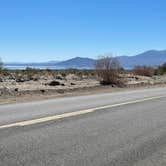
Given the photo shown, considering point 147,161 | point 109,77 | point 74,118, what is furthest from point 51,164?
point 109,77

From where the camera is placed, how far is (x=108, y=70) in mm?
36750

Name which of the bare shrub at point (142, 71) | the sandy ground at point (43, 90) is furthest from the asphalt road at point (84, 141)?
the bare shrub at point (142, 71)

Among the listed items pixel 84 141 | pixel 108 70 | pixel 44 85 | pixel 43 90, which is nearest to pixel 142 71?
pixel 108 70

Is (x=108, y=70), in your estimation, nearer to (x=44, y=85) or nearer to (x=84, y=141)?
(x=44, y=85)

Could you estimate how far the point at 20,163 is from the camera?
647cm

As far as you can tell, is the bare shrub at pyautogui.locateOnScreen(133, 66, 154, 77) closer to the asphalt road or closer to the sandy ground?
the sandy ground

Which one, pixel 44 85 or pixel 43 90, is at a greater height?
pixel 43 90

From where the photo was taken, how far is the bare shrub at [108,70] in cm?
3616

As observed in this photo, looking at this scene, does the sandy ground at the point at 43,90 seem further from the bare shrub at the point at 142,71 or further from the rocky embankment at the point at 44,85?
the bare shrub at the point at 142,71

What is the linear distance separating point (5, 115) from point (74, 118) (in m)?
1.94

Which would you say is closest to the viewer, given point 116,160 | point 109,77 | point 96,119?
point 116,160

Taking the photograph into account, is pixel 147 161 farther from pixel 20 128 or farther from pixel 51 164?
pixel 20 128

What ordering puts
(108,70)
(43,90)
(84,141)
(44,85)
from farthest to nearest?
1. (108,70)
2. (44,85)
3. (43,90)
4. (84,141)

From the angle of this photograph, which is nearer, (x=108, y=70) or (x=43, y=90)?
(x=43, y=90)
